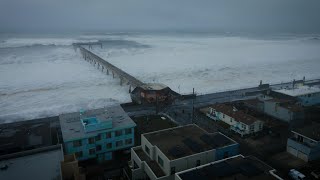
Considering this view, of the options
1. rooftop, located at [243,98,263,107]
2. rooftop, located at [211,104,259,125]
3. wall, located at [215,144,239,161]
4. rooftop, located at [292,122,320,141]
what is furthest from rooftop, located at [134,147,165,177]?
rooftop, located at [243,98,263,107]

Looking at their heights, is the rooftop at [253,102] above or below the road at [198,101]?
above

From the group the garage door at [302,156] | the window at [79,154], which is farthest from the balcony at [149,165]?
the garage door at [302,156]

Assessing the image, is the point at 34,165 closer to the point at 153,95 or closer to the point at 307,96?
the point at 153,95

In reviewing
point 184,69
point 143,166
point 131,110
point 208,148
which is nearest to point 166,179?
point 143,166

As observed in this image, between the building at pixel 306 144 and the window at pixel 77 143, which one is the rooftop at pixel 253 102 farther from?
the window at pixel 77 143

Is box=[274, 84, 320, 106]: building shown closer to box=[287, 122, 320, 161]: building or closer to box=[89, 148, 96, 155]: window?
box=[287, 122, 320, 161]: building

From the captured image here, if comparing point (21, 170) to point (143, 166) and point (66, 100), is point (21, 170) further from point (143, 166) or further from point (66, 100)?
point (66, 100)

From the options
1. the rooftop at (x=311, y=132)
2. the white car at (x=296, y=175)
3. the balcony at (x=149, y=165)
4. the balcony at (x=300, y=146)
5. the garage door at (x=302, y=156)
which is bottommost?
the white car at (x=296, y=175)
